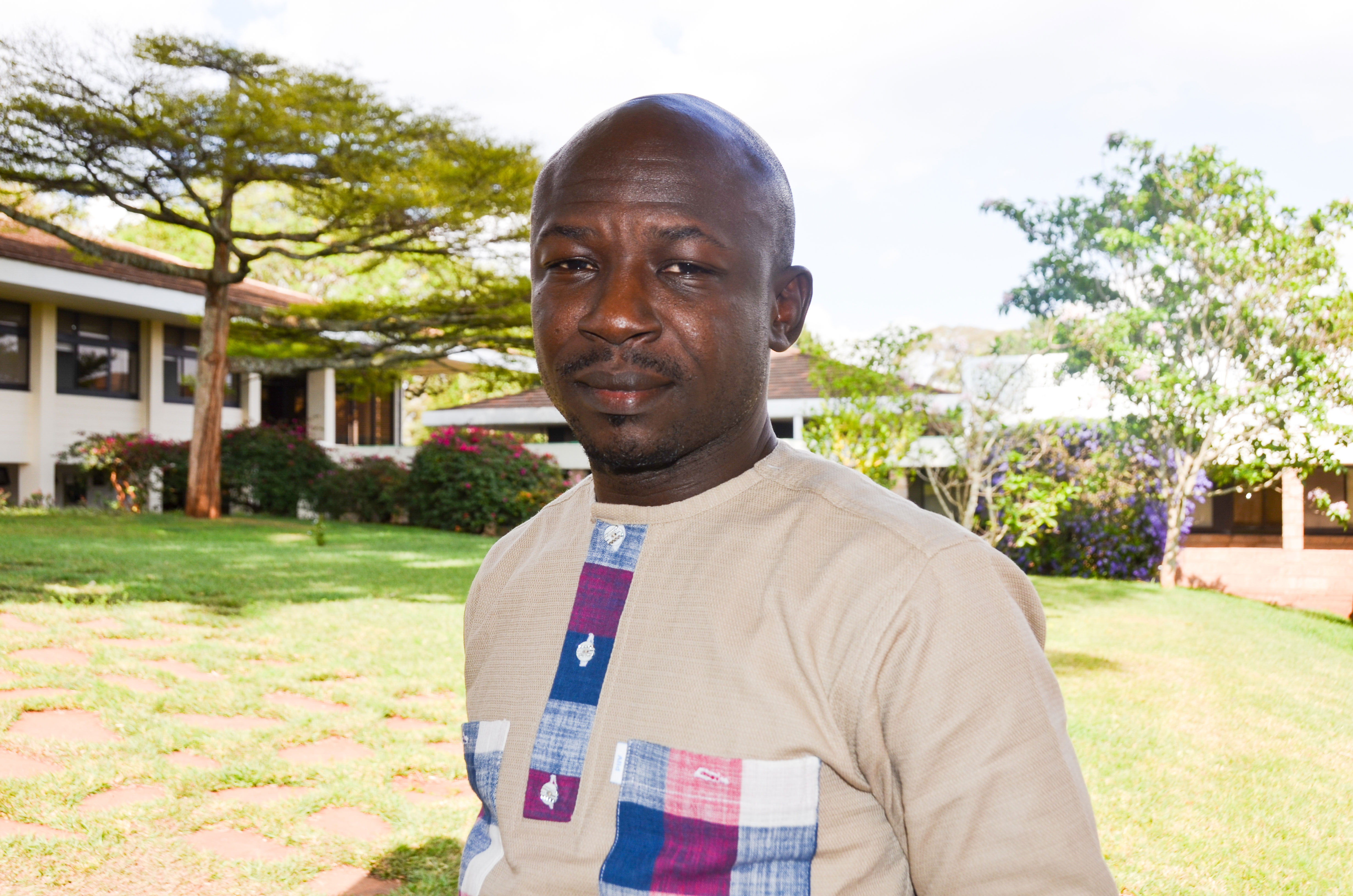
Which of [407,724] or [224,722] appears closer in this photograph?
[224,722]

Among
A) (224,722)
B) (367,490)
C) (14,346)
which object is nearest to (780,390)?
(367,490)

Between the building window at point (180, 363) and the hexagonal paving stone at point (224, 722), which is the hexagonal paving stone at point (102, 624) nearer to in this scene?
the hexagonal paving stone at point (224, 722)

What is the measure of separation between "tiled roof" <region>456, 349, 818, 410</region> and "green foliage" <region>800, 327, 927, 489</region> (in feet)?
24.9

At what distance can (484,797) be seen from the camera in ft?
4.32

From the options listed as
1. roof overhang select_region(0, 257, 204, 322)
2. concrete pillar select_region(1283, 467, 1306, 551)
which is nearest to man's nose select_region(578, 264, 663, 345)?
concrete pillar select_region(1283, 467, 1306, 551)

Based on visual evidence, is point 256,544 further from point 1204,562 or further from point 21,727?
point 1204,562

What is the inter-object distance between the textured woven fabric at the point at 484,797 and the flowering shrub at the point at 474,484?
49.7 ft

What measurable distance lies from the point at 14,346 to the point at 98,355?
1534mm

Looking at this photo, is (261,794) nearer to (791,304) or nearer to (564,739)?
(564,739)

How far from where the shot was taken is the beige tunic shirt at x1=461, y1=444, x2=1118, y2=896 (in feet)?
3.21

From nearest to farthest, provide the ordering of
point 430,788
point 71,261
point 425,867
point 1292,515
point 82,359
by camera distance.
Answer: point 425,867 < point 430,788 < point 1292,515 < point 71,261 < point 82,359

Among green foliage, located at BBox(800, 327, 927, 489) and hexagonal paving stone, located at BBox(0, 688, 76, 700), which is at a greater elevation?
green foliage, located at BBox(800, 327, 927, 489)

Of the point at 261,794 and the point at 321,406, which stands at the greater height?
the point at 321,406

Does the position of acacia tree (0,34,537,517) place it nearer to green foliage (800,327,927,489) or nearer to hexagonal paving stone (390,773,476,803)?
green foliage (800,327,927,489)
